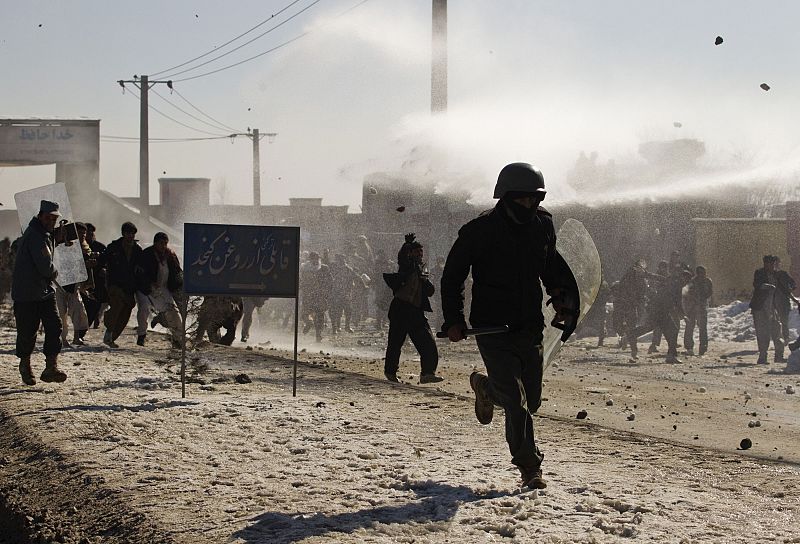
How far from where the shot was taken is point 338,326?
85.9ft

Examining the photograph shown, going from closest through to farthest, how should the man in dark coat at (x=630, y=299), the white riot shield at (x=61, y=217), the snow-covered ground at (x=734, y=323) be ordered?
1. the white riot shield at (x=61, y=217)
2. the man in dark coat at (x=630, y=299)
3. the snow-covered ground at (x=734, y=323)

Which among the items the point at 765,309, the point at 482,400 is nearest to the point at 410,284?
the point at 482,400

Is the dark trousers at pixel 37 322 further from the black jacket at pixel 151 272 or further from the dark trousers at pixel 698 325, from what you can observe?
the dark trousers at pixel 698 325

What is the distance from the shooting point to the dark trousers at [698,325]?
21312mm

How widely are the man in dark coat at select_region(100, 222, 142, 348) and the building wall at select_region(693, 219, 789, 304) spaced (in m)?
19.6

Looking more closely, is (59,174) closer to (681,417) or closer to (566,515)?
(681,417)

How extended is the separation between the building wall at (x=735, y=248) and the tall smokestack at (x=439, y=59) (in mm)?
10307

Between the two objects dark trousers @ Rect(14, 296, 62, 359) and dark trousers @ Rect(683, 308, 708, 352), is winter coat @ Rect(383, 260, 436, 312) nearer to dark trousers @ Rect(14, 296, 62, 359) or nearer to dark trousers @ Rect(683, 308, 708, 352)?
dark trousers @ Rect(14, 296, 62, 359)

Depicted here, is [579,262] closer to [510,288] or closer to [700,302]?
[510,288]

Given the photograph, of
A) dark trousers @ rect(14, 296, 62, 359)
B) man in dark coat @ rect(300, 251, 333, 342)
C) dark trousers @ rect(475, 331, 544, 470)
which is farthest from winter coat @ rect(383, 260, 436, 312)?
man in dark coat @ rect(300, 251, 333, 342)

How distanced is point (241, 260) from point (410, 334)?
302cm

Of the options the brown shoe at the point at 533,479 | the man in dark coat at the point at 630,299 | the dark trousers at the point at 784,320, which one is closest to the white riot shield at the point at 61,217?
the brown shoe at the point at 533,479

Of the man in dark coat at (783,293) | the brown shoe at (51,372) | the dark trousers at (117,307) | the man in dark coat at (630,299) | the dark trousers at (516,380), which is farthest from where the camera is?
the man in dark coat at (630,299)

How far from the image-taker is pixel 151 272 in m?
15.0
